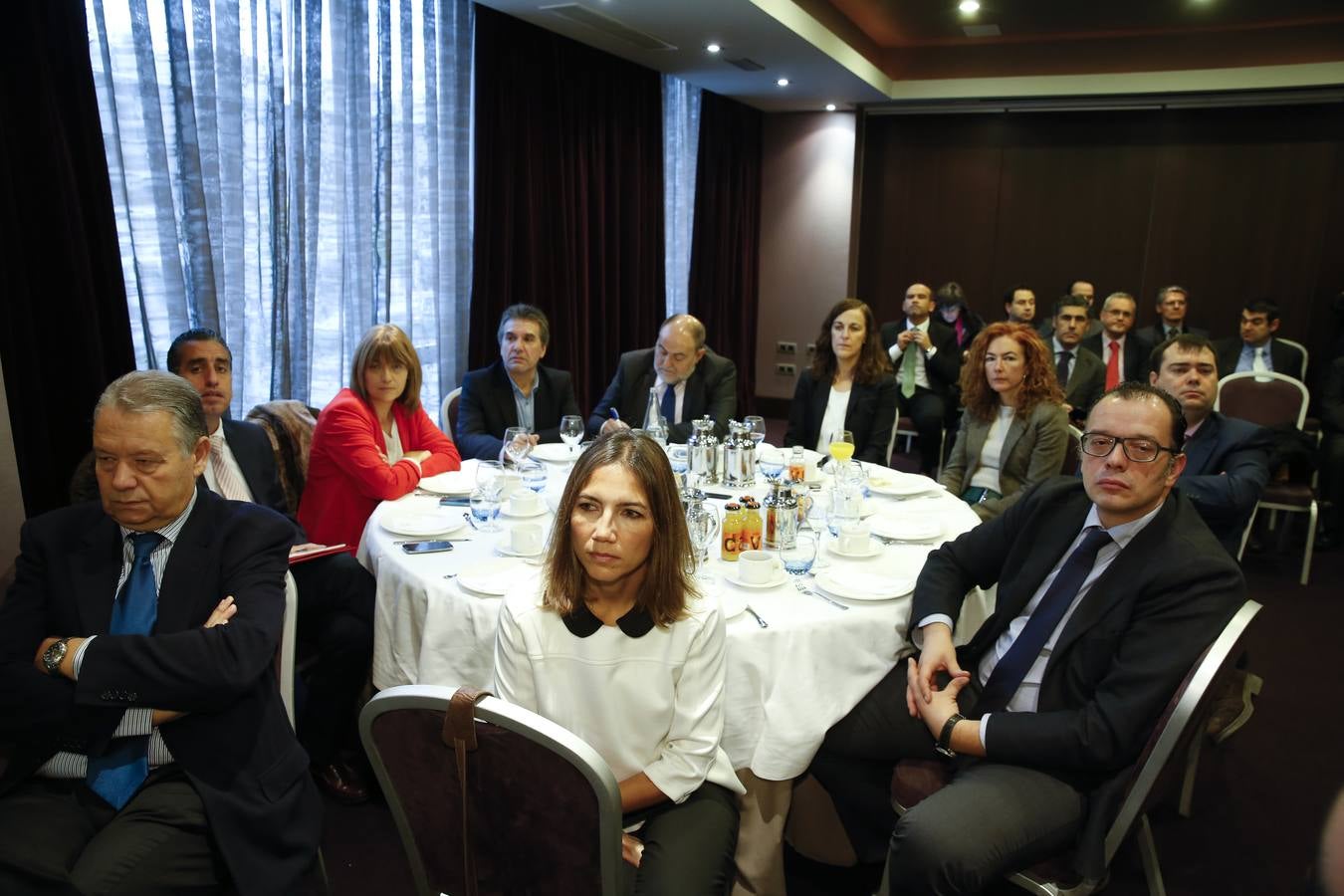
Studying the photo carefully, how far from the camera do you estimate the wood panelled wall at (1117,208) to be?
695 centimetres

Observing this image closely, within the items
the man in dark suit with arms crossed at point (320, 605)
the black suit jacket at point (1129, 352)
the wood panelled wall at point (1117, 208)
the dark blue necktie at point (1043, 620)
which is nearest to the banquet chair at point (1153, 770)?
the dark blue necktie at point (1043, 620)

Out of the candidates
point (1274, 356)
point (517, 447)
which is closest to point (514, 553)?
point (517, 447)

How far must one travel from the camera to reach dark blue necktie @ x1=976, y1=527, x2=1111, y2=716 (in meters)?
1.95

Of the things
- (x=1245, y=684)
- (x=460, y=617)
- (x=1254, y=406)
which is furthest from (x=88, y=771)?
(x=1254, y=406)

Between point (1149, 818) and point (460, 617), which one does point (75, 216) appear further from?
point (1149, 818)

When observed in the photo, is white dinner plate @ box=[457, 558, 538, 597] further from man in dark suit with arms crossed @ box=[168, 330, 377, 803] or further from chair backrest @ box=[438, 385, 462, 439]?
chair backrest @ box=[438, 385, 462, 439]

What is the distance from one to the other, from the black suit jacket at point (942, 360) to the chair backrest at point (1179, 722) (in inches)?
176

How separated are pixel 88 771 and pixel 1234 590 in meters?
2.24

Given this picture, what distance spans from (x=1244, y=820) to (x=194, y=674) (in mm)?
2811

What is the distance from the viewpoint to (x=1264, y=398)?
4.65 m

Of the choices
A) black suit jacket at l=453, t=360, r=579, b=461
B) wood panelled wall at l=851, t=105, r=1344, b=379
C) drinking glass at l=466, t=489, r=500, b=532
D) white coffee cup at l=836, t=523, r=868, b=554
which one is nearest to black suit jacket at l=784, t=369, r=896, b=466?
black suit jacket at l=453, t=360, r=579, b=461

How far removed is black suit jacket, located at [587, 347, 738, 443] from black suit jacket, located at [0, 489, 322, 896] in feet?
7.99

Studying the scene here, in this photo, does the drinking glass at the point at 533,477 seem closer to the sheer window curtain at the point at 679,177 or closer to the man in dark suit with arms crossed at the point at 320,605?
the man in dark suit with arms crossed at the point at 320,605

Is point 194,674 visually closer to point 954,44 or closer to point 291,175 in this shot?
point 291,175
